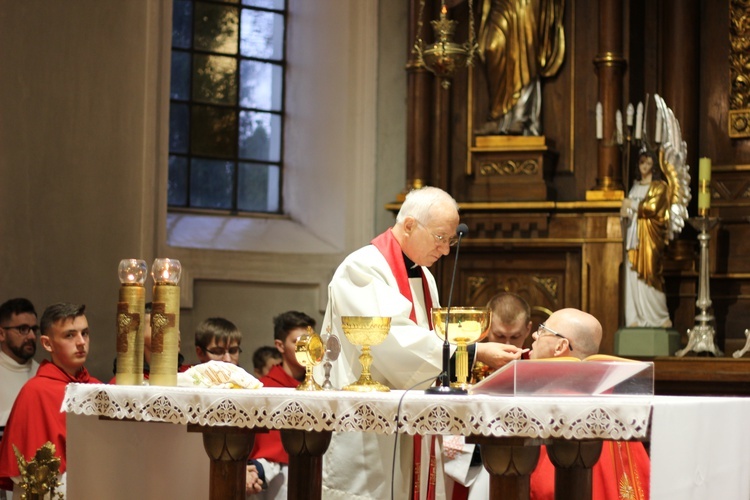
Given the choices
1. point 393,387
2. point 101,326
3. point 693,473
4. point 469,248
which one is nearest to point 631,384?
point 693,473

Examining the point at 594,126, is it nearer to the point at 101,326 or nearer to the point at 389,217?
the point at 389,217

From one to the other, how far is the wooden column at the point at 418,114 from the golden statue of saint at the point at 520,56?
1.36ft

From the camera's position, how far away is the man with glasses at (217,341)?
684cm

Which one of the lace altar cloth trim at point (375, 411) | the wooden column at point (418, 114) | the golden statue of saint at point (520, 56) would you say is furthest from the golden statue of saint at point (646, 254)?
the lace altar cloth trim at point (375, 411)

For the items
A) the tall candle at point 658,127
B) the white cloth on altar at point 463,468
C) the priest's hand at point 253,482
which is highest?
the tall candle at point 658,127

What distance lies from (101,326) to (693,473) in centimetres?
548

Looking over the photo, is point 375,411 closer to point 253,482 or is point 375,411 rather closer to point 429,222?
point 429,222

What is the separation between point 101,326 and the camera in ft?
27.4

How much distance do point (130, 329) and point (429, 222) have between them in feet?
4.46

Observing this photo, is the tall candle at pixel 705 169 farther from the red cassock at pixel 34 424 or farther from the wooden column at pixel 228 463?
the wooden column at pixel 228 463

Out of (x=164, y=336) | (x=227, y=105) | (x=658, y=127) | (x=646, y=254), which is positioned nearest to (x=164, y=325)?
(x=164, y=336)

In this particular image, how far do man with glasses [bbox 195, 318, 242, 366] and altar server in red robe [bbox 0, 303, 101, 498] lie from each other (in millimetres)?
989

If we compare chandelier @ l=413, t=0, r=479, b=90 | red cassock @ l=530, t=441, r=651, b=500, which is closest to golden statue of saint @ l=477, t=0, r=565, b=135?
chandelier @ l=413, t=0, r=479, b=90

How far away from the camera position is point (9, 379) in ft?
23.6
